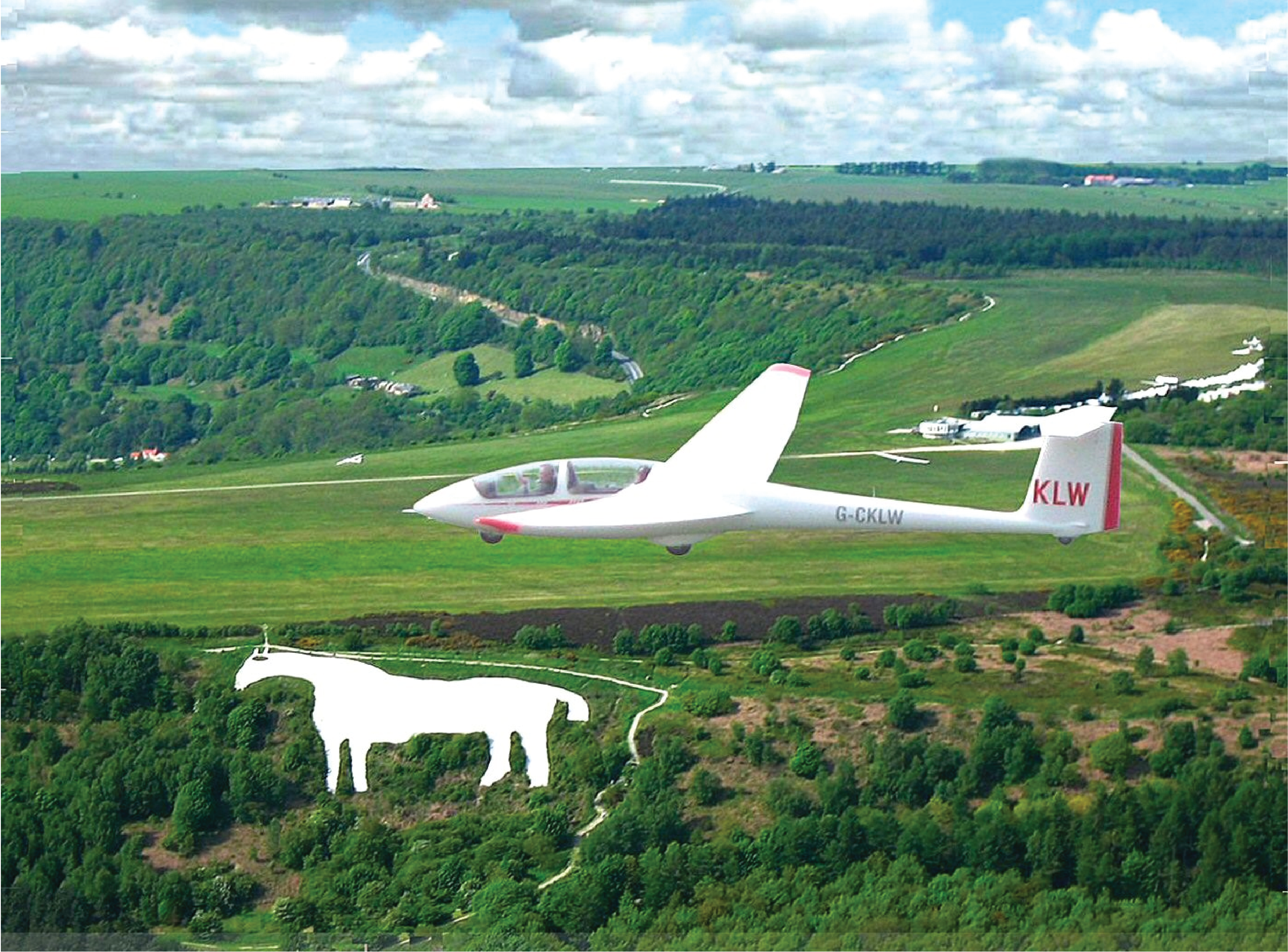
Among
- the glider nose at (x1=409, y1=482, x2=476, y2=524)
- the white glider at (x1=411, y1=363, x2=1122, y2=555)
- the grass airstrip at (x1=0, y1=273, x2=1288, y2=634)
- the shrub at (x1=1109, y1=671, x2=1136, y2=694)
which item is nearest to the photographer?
the white glider at (x1=411, y1=363, x2=1122, y2=555)

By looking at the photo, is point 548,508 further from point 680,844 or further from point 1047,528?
point 680,844

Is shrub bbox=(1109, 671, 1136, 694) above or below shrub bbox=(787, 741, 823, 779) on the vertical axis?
above

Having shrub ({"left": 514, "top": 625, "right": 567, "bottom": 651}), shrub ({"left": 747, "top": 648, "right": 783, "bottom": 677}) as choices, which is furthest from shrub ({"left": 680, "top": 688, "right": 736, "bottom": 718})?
shrub ({"left": 514, "top": 625, "right": 567, "bottom": 651})

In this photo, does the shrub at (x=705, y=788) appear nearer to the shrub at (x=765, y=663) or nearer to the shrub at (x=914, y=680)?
the shrub at (x=765, y=663)

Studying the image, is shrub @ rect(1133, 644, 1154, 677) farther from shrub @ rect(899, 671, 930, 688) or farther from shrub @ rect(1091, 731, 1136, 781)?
shrub @ rect(899, 671, 930, 688)

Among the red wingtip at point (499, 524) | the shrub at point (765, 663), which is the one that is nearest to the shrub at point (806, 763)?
the shrub at point (765, 663)

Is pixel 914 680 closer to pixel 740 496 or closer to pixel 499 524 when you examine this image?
pixel 740 496

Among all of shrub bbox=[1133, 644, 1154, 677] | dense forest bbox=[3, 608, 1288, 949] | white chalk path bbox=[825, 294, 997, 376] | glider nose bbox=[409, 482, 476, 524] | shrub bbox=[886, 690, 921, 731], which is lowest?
dense forest bbox=[3, 608, 1288, 949]
